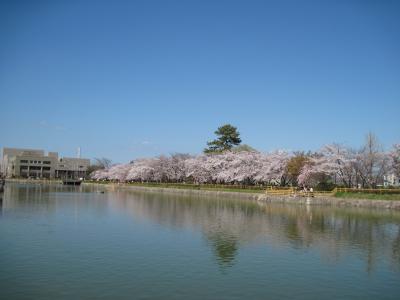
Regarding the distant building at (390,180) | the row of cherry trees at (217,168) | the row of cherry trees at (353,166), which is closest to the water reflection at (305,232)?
the row of cherry trees at (353,166)

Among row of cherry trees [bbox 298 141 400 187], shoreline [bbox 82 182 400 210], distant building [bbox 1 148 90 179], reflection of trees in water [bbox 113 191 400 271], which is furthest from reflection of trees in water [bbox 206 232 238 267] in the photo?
distant building [bbox 1 148 90 179]

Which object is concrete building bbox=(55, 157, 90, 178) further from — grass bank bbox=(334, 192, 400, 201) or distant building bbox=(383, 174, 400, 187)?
grass bank bbox=(334, 192, 400, 201)

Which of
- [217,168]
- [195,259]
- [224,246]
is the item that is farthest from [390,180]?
[195,259]

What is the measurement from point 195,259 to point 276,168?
42555 millimetres

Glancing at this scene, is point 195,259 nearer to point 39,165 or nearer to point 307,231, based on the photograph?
point 307,231

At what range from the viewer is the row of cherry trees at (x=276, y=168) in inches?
1770

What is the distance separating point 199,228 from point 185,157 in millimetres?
60713

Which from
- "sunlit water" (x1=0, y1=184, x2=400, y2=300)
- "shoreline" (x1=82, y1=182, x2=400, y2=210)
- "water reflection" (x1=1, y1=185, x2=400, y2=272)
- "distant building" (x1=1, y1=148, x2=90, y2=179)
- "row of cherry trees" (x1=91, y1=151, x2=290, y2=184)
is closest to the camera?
"sunlit water" (x1=0, y1=184, x2=400, y2=300)

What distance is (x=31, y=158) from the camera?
447 feet

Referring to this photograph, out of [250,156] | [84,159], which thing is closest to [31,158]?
[84,159]

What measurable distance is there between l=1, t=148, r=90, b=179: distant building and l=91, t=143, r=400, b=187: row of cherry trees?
199 feet

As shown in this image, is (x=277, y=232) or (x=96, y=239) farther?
(x=277, y=232)

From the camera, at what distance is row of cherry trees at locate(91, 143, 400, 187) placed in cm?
4497

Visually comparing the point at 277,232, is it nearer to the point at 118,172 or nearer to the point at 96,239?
the point at 96,239
